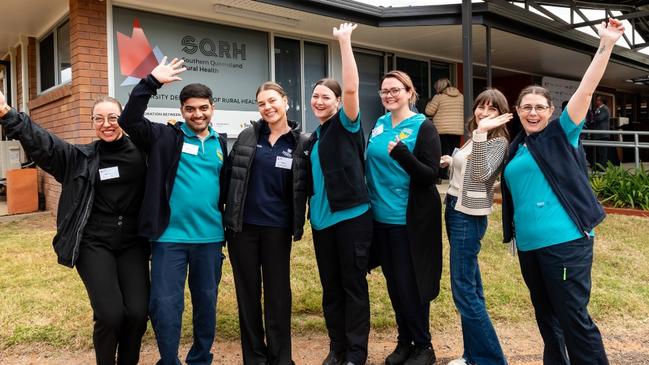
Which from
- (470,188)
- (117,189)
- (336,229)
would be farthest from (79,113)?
(470,188)

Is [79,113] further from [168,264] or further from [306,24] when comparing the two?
[168,264]

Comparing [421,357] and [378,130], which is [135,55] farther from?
[421,357]

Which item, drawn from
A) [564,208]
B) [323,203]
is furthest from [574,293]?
[323,203]

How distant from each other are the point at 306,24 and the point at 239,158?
6.13 metres

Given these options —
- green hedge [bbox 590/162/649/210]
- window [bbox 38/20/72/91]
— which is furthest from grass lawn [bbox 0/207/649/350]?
window [bbox 38/20/72/91]

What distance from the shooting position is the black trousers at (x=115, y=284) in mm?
2672

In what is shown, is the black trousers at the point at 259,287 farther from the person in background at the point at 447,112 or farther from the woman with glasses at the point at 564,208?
the person in background at the point at 447,112

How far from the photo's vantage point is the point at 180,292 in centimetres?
288

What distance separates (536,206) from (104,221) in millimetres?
2315

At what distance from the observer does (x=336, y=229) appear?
120 inches

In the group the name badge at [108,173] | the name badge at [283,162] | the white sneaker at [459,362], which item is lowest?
the white sneaker at [459,362]

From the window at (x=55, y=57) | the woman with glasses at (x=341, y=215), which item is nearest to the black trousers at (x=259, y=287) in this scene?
the woman with glasses at (x=341, y=215)

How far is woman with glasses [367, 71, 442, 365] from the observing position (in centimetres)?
301

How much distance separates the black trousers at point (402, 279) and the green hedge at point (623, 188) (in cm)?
591
